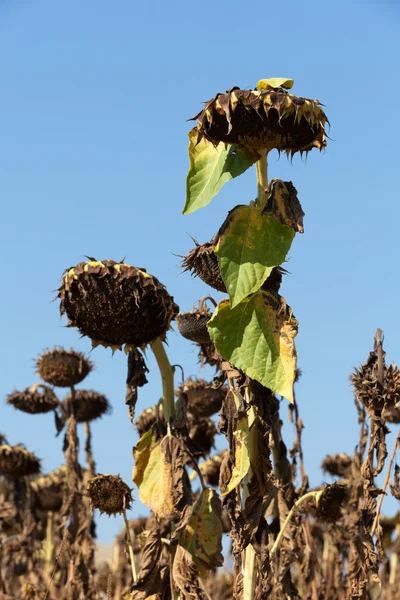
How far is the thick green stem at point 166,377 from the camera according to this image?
5.32 meters

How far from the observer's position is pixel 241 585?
A: 396cm

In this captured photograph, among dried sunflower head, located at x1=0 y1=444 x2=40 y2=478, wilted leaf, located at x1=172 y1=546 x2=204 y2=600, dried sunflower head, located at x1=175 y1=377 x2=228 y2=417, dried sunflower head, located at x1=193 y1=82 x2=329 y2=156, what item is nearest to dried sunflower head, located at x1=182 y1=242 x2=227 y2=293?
dried sunflower head, located at x1=193 y1=82 x2=329 y2=156

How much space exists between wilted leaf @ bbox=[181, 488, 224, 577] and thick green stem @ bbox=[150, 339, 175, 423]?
55 centimetres

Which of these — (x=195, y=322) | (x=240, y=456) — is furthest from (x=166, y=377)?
(x=240, y=456)

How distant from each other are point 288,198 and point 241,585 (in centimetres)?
155

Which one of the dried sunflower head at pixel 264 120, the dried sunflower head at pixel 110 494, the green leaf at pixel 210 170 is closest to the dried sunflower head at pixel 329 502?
the dried sunflower head at pixel 110 494

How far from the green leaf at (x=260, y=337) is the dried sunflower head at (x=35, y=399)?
5.53 m

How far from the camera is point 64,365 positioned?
28.1 feet

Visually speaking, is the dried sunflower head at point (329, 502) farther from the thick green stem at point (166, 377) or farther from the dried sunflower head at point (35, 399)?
the dried sunflower head at point (35, 399)

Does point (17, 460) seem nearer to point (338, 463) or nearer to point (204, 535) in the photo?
point (338, 463)

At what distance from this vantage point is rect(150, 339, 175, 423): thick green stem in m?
5.32

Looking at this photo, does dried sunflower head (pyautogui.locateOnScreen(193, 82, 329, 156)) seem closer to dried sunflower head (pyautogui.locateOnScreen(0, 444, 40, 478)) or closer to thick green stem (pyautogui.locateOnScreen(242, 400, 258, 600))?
thick green stem (pyautogui.locateOnScreen(242, 400, 258, 600))

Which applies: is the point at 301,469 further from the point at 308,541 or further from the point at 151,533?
the point at 151,533

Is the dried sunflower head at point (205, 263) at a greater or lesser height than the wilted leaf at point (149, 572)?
greater
